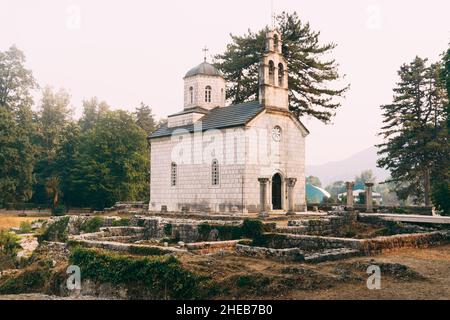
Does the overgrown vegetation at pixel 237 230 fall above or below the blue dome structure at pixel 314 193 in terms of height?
below

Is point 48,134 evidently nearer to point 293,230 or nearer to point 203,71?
point 203,71

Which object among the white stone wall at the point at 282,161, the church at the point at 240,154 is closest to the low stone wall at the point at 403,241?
the church at the point at 240,154

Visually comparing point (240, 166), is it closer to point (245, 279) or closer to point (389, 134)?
point (245, 279)

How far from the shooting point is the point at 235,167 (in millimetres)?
28641

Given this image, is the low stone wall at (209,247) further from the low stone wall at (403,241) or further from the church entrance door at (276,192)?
the church entrance door at (276,192)

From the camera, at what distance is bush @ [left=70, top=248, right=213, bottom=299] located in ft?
39.9

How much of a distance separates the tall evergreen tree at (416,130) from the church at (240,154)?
13548 millimetres

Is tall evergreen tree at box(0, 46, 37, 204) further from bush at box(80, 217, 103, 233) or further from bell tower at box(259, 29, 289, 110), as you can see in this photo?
bell tower at box(259, 29, 289, 110)

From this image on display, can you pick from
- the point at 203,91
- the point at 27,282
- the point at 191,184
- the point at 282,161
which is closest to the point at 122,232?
the point at 27,282

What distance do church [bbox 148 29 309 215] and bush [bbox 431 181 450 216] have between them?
333 inches

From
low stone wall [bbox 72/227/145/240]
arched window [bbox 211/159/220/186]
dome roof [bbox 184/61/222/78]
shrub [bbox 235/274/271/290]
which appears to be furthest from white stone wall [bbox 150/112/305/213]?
shrub [bbox 235/274/271/290]

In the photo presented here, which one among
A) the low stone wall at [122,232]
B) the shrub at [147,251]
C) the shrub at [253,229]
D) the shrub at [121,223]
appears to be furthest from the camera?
the shrub at [121,223]

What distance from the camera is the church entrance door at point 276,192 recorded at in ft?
98.4

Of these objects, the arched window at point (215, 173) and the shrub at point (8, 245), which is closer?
the shrub at point (8, 245)
